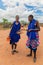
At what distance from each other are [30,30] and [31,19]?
0.40 metres

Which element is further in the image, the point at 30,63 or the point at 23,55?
the point at 23,55

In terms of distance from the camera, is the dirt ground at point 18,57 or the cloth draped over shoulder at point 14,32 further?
the cloth draped over shoulder at point 14,32

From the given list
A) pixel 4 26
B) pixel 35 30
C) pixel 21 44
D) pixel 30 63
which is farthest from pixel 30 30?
pixel 4 26

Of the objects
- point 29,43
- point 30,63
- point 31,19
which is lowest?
point 30,63

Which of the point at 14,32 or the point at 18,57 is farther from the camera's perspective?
the point at 14,32

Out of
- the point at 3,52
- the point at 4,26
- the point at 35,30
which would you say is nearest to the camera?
the point at 35,30

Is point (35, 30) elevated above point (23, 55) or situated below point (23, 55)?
above

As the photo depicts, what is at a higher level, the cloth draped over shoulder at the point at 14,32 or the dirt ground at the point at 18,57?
the cloth draped over shoulder at the point at 14,32

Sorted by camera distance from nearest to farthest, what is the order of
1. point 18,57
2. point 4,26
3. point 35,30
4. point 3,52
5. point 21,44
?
point 35,30 < point 18,57 < point 3,52 < point 21,44 < point 4,26

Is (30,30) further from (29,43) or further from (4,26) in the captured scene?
(4,26)

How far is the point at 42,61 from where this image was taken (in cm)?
857

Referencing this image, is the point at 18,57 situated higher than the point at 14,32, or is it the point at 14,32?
the point at 14,32

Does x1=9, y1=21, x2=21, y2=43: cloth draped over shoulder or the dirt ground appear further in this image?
x1=9, y1=21, x2=21, y2=43: cloth draped over shoulder

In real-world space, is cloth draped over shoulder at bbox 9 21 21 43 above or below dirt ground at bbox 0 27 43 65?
above
